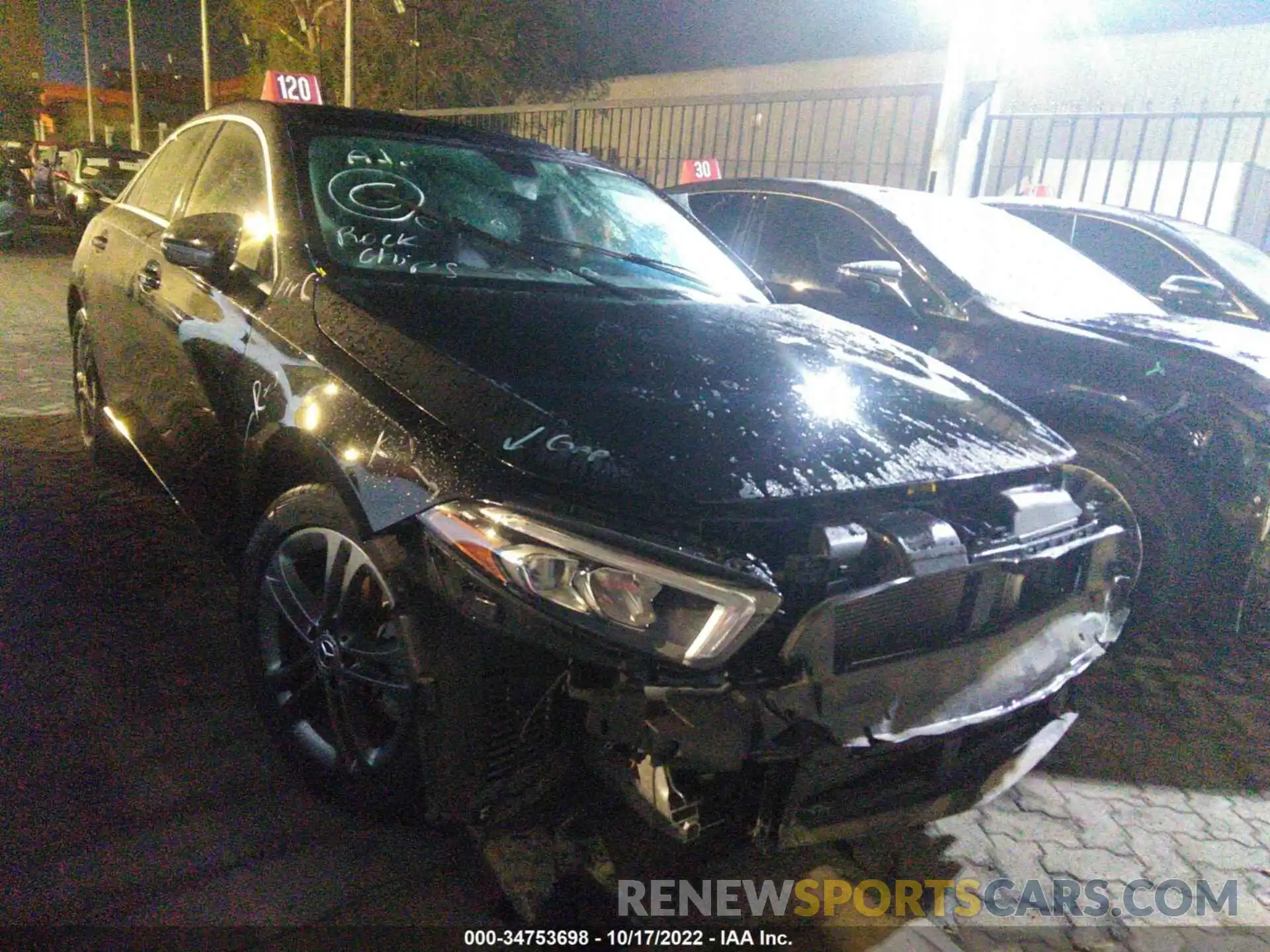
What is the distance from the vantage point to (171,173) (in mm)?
3721

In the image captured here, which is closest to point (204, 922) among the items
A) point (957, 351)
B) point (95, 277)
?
point (95, 277)

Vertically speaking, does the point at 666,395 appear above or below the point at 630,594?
above

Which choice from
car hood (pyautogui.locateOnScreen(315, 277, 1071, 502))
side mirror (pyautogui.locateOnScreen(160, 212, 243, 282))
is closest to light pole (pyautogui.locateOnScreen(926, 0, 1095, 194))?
car hood (pyautogui.locateOnScreen(315, 277, 1071, 502))

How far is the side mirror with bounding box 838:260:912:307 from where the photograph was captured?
4051mm

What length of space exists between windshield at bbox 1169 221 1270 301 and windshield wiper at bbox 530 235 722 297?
4.40 m

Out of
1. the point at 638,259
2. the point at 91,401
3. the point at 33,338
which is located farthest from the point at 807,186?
the point at 33,338

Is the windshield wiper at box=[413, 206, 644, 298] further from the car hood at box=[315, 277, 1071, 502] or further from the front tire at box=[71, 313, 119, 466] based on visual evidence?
the front tire at box=[71, 313, 119, 466]

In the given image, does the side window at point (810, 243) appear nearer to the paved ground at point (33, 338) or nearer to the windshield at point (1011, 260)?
the windshield at point (1011, 260)

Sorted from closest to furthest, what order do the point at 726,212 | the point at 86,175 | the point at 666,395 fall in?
the point at 666,395, the point at 726,212, the point at 86,175

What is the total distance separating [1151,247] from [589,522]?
19.2ft

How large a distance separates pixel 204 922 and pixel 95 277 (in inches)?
123

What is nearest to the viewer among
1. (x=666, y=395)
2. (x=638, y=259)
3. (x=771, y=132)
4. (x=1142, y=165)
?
(x=666, y=395)

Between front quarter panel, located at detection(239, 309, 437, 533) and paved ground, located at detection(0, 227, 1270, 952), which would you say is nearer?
front quarter panel, located at detection(239, 309, 437, 533)

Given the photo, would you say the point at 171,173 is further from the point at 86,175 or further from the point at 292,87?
the point at 86,175
